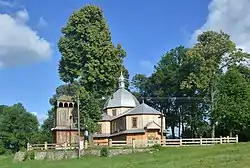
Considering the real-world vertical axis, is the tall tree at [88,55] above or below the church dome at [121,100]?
above

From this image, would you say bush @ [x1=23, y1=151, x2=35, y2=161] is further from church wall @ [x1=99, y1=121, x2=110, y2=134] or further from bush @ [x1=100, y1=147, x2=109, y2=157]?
church wall @ [x1=99, y1=121, x2=110, y2=134]

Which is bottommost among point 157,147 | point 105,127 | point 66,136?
point 157,147

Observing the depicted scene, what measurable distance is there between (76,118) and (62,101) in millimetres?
3095

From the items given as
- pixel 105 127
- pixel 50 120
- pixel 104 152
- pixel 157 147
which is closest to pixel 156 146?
pixel 157 147

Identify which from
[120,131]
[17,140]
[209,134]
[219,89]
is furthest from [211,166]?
[17,140]

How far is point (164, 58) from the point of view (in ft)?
271

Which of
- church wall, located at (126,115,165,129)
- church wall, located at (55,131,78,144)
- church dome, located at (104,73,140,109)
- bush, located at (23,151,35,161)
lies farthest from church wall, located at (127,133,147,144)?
bush, located at (23,151,35,161)

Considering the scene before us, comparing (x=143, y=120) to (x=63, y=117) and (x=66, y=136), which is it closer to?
(x=66, y=136)

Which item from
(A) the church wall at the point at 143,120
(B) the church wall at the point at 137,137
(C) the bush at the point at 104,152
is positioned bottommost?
(C) the bush at the point at 104,152

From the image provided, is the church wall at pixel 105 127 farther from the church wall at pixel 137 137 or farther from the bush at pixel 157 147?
the bush at pixel 157 147

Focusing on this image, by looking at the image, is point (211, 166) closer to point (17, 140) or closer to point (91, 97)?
point (91, 97)

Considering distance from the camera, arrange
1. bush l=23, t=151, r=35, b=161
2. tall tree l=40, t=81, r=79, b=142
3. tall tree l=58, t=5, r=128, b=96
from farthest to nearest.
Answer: tall tree l=40, t=81, r=79, b=142 < tall tree l=58, t=5, r=128, b=96 < bush l=23, t=151, r=35, b=161

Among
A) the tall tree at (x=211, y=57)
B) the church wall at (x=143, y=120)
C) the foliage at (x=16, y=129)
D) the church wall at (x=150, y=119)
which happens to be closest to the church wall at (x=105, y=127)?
the church wall at (x=143, y=120)

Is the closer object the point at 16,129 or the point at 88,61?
the point at 88,61
